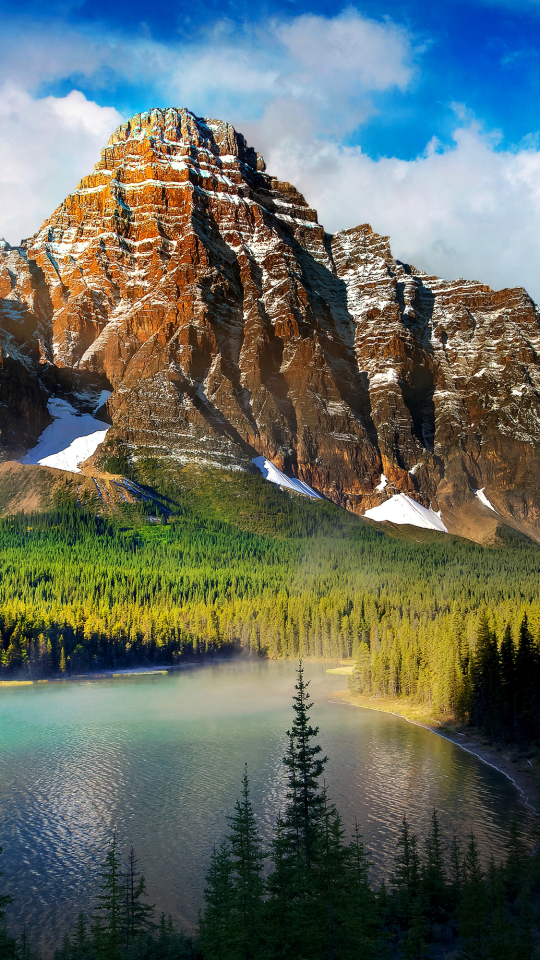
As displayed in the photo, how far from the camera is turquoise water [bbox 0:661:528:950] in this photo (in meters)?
41.3

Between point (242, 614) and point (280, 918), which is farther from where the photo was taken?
point (242, 614)

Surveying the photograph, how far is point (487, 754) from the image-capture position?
64.6m

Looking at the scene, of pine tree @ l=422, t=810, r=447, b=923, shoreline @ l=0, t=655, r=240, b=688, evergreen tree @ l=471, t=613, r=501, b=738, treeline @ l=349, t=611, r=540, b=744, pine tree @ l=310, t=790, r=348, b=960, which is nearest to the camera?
pine tree @ l=310, t=790, r=348, b=960

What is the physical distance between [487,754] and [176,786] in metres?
26.3

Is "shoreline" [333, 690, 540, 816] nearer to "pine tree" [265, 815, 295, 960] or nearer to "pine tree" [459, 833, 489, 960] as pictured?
"pine tree" [459, 833, 489, 960]

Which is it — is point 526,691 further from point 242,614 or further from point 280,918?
point 242,614

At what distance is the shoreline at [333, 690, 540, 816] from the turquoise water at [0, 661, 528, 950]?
36.2 inches

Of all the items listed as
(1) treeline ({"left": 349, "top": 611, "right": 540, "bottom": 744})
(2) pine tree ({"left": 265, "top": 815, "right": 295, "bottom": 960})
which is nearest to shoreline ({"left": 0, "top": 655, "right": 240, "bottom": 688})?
(1) treeline ({"left": 349, "top": 611, "right": 540, "bottom": 744})

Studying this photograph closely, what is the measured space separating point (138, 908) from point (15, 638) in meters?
103

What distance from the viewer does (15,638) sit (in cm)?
12512

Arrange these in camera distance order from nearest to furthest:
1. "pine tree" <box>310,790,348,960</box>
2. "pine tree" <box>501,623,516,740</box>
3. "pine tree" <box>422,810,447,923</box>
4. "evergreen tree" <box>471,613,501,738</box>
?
"pine tree" <box>310,790,348,960</box> < "pine tree" <box>422,810,447,923</box> < "pine tree" <box>501,623,516,740</box> < "evergreen tree" <box>471,613,501,738</box>

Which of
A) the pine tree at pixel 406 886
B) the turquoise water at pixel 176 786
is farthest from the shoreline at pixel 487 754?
the pine tree at pixel 406 886

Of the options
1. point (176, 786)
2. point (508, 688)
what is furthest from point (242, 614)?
point (176, 786)

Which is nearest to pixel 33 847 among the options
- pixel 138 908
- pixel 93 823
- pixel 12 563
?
pixel 93 823
